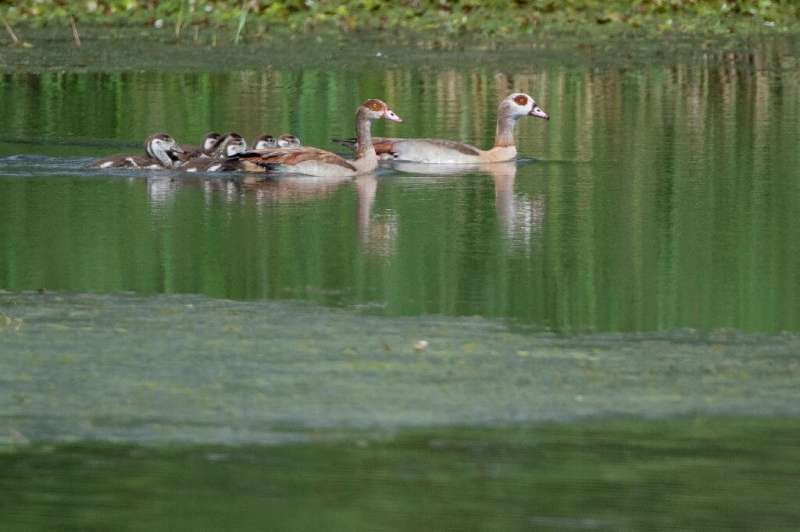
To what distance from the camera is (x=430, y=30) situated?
24312 mm

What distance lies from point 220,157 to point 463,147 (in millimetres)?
1870

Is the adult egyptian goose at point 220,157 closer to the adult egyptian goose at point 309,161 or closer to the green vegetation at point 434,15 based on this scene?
the adult egyptian goose at point 309,161

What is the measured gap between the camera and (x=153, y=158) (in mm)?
14164

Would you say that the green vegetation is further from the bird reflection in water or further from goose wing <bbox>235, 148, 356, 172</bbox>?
goose wing <bbox>235, 148, 356, 172</bbox>

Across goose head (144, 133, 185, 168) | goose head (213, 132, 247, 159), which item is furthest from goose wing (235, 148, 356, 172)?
goose head (144, 133, 185, 168)

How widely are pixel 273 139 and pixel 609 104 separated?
424 cm

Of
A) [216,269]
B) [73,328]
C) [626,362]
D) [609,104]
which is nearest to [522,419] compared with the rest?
[626,362]

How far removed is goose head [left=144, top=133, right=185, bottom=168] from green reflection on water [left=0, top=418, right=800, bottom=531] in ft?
26.3

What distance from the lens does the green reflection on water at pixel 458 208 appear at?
9008mm

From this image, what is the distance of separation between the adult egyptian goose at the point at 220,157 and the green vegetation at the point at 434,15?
967cm

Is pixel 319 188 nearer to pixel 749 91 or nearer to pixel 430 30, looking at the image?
pixel 749 91

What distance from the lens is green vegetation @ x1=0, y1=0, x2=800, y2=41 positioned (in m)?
24.2

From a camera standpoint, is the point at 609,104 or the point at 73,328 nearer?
the point at 73,328

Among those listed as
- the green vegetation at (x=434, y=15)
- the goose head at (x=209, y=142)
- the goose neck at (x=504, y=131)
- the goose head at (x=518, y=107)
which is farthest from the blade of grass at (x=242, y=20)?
the goose head at (x=209, y=142)
